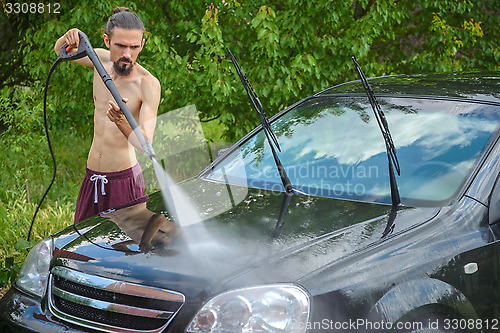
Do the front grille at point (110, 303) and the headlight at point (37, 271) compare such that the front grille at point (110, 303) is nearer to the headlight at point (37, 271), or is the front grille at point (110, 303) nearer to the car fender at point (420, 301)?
the headlight at point (37, 271)

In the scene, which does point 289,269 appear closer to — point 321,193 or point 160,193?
point 321,193

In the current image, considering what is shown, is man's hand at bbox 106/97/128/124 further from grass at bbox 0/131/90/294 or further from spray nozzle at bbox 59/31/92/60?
grass at bbox 0/131/90/294

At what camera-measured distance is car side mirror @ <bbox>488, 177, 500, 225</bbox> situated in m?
2.43

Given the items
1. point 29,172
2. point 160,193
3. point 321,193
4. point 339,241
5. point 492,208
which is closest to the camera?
point 339,241

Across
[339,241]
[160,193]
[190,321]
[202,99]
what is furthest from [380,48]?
[190,321]

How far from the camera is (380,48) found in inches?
286

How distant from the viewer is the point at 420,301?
2.16m

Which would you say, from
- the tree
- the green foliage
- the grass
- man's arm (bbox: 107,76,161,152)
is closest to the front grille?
man's arm (bbox: 107,76,161,152)

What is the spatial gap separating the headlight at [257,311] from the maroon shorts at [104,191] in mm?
1934

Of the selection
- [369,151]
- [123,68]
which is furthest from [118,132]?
[369,151]

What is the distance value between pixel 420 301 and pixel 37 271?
1729 millimetres

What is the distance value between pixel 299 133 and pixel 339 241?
1277mm

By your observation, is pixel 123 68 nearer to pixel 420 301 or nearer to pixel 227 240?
pixel 227 240

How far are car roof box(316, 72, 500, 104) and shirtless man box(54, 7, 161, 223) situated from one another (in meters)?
1.18
